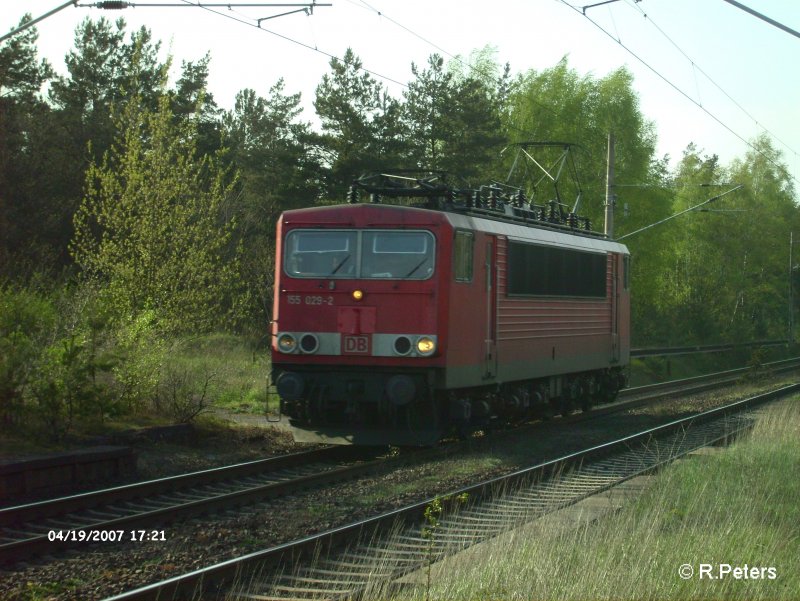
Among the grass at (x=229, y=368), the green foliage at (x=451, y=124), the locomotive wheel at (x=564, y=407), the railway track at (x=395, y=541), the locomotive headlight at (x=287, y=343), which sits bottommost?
the railway track at (x=395, y=541)

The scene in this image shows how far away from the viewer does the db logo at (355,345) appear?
13.8 meters

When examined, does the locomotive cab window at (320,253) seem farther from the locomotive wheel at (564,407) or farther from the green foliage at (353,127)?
the green foliage at (353,127)

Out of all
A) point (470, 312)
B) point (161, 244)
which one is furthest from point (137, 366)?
point (161, 244)

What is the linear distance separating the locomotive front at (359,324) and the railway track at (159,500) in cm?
57

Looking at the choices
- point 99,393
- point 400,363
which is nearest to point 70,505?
point 99,393

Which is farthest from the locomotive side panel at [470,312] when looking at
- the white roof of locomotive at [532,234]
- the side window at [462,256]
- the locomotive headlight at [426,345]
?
the locomotive headlight at [426,345]

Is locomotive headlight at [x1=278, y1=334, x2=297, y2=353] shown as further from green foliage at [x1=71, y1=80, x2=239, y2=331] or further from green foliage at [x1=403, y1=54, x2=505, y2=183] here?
green foliage at [x1=403, y1=54, x2=505, y2=183]

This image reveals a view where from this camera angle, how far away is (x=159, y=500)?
10.4 meters

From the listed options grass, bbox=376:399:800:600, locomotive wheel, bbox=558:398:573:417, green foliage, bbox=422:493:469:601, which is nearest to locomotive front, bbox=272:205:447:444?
green foliage, bbox=422:493:469:601

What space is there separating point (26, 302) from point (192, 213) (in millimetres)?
6855

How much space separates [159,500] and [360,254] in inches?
189

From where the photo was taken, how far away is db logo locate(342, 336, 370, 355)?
1382cm

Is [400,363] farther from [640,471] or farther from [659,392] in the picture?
[659,392]

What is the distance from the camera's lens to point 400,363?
13.7 metres
